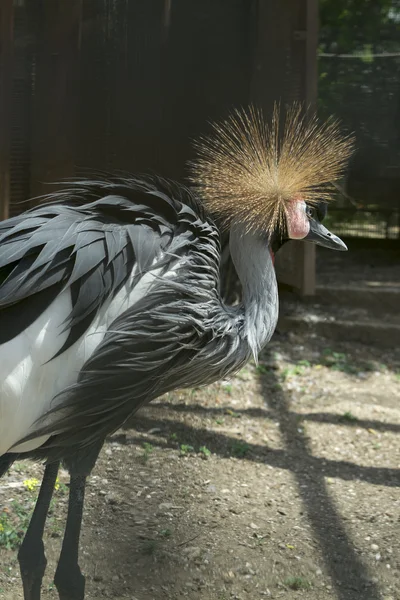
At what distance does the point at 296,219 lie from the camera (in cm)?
174

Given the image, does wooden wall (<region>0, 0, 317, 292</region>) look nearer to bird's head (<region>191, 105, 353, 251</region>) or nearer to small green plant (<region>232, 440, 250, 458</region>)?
bird's head (<region>191, 105, 353, 251</region>)

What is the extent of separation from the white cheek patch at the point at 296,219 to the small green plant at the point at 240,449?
1036mm

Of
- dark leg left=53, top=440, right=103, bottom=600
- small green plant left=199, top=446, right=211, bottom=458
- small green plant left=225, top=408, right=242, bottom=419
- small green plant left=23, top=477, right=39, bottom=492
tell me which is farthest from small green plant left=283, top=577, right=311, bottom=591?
small green plant left=225, top=408, right=242, bottom=419

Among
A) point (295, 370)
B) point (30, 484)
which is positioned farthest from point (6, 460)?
point (295, 370)

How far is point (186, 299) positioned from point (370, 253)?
11.9 feet

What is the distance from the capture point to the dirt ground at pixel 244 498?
1874mm

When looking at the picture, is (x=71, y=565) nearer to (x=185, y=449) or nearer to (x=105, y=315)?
(x=105, y=315)

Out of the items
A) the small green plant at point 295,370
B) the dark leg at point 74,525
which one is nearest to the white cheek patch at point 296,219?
the dark leg at point 74,525

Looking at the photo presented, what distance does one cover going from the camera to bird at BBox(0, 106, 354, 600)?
1461 millimetres

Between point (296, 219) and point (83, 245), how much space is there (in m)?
0.52

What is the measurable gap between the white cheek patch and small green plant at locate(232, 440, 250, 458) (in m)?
1.04

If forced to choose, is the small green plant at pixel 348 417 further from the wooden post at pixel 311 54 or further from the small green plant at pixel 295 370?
the wooden post at pixel 311 54

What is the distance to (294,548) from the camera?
79.4 inches

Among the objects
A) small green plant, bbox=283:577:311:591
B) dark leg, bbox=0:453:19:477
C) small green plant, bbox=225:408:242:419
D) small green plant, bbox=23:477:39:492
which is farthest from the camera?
small green plant, bbox=225:408:242:419
